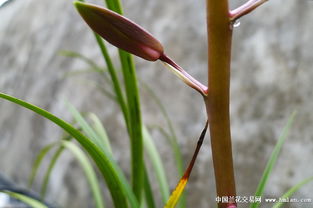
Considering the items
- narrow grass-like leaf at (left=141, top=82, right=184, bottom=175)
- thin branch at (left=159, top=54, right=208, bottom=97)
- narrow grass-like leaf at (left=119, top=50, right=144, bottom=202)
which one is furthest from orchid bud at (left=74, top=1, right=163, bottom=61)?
narrow grass-like leaf at (left=141, top=82, right=184, bottom=175)

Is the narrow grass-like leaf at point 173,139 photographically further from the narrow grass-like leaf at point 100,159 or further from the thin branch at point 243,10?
the thin branch at point 243,10

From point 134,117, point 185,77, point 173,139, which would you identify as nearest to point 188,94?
point 173,139

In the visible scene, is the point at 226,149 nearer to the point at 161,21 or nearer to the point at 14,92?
the point at 161,21

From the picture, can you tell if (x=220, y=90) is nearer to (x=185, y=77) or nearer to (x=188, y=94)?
(x=185, y=77)

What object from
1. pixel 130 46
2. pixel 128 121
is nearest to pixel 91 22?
pixel 130 46

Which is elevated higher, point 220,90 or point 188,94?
point 188,94

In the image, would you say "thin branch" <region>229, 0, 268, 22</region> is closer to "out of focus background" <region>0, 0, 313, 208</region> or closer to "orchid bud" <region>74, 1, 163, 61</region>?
"orchid bud" <region>74, 1, 163, 61</region>

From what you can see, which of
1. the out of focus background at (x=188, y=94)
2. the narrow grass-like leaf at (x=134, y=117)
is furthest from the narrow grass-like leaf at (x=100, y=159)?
the out of focus background at (x=188, y=94)
